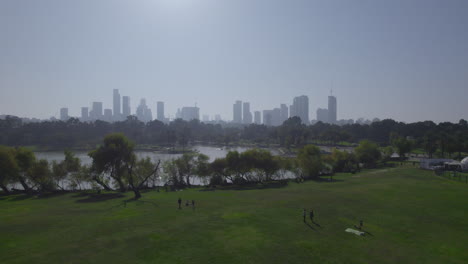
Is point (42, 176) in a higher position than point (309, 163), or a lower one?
lower

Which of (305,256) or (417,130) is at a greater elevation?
(417,130)

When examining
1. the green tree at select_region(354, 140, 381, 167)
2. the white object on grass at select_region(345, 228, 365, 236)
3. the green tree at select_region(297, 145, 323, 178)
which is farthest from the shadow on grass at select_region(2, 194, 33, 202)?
the green tree at select_region(354, 140, 381, 167)

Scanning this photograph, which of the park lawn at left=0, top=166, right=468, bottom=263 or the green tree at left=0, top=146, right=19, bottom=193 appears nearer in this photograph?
the park lawn at left=0, top=166, right=468, bottom=263

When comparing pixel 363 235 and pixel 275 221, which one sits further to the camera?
pixel 275 221

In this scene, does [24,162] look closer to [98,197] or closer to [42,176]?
[42,176]

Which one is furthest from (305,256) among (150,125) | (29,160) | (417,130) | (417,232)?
(150,125)

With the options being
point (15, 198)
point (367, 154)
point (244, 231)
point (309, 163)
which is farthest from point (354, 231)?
point (367, 154)

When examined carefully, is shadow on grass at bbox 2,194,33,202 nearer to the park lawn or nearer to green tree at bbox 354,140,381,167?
the park lawn

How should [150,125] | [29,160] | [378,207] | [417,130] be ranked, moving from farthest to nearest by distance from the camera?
[150,125] < [417,130] < [29,160] < [378,207]

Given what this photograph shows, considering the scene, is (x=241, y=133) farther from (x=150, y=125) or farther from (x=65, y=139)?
(x=65, y=139)
